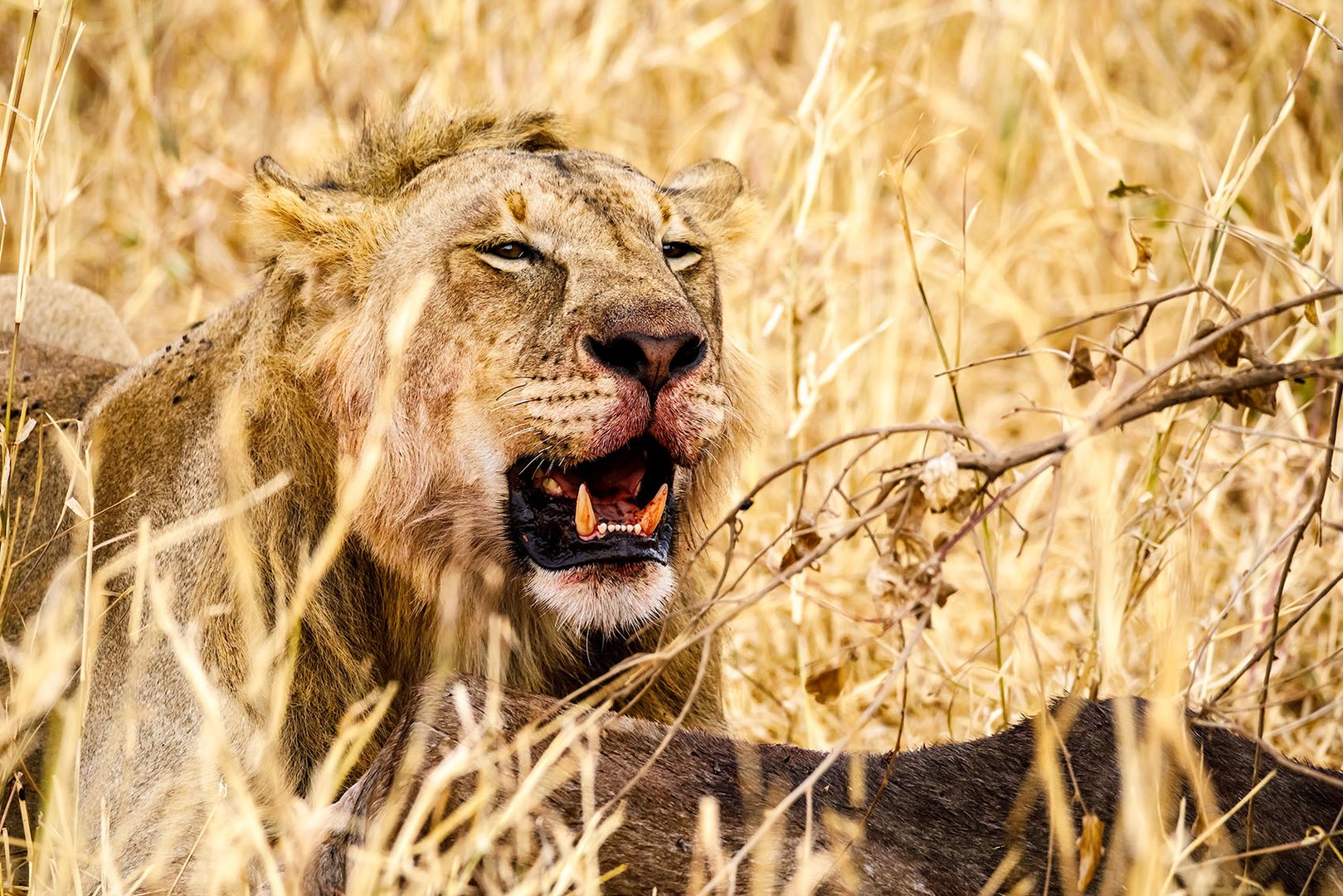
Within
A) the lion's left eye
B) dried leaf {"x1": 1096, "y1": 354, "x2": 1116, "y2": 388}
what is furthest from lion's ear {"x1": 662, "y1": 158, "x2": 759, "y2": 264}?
dried leaf {"x1": 1096, "y1": 354, "x2": 1116, "y2": 388}

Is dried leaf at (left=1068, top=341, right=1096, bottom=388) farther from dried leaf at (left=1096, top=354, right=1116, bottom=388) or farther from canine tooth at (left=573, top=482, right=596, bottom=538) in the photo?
canine tooth at (left=573, top=482, right=596, bottom=538)

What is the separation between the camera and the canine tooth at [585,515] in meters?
2.93

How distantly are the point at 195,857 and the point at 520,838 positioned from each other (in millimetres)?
954

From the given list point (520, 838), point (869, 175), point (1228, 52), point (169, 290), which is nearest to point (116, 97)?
point (169, 290)

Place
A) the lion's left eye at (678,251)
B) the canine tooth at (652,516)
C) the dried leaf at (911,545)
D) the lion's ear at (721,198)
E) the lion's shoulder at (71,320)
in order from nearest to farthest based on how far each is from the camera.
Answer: the dried leaf at (911,545)
the canine tooth at (652,516)
the lion's left eye at (678,251)
the lion's ear at (721,198)
the lion's shoulder at (71,320)

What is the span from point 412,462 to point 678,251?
2.51ft

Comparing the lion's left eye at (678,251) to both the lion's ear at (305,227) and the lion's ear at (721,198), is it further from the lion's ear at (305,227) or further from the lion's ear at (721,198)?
the lion's ear at (305,227)

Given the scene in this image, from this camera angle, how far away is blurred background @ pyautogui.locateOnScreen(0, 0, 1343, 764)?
4316mm

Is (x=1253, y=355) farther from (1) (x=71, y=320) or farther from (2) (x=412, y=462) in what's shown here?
(1) (x=71, y=320)

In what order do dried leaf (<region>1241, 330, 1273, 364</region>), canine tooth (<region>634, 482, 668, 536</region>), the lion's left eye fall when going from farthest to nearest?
the lion's left eye → canine tooth (<region>634, 482, 668, 536</region>) → dried leaf (<region>1241, 330, 1273, 364</region>)

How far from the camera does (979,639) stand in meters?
4.84

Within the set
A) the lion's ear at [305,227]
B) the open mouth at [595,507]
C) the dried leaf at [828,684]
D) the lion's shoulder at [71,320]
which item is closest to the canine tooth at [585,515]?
the open mouth at [595,507]

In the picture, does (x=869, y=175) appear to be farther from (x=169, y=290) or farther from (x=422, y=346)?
(x=422, y=346)

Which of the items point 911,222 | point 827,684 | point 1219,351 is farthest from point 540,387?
point 911,222
